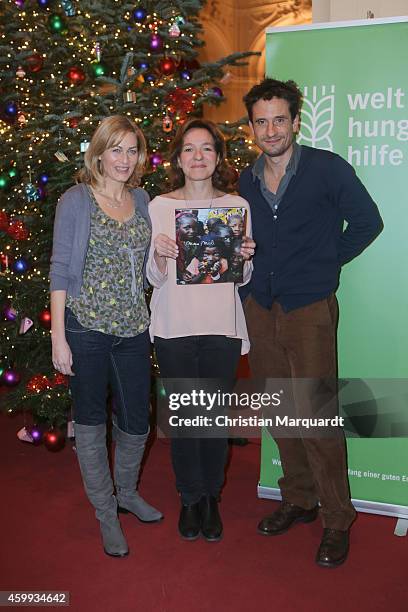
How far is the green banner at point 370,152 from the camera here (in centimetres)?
281

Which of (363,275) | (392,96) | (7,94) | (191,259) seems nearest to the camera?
(191,259)

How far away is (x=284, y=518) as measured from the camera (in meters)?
3.07

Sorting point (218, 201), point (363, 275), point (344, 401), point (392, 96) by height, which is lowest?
point (344, 401)

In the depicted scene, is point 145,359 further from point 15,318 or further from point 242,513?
point 15,318

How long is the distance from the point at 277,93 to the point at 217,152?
13.5 inches

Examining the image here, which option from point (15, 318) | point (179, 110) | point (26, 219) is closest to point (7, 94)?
point (26, 219)

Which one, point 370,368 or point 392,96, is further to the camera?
point 370,368

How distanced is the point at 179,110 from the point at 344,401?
191cm

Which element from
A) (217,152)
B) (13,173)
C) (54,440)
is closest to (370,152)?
(217,152)

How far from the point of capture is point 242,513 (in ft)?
10.7

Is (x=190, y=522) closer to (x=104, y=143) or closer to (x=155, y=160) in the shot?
(x=104, y=143)

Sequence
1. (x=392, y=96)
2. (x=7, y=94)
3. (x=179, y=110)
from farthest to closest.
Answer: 1. (x=7, y=94)
2. (x=179, y=110)
3. (x=392, y=96)

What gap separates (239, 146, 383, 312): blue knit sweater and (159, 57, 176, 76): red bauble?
1.49 metres

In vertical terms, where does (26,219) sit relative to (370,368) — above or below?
above
